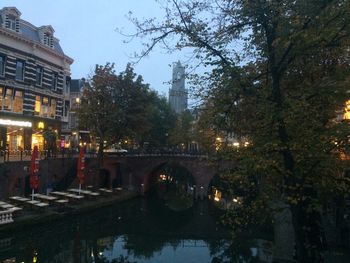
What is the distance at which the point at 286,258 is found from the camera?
21391 millimetres

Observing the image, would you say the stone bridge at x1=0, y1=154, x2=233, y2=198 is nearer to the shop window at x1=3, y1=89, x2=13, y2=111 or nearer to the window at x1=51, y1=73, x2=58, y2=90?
the shop window at x1=3, y1=89, x2=13, y2=111

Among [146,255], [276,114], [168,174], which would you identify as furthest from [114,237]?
[168,174]

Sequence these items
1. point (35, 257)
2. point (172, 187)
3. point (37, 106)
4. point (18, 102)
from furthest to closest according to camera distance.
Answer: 1. point (172, 187)
2. point (37, 106)
3. point (18, 102)
4. point (35, 257)

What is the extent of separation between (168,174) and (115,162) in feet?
70.8

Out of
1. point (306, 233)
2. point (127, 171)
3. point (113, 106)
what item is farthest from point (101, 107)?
point (306, 233)

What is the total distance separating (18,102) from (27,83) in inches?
106

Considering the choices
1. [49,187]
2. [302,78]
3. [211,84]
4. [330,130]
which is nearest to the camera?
[330,130]

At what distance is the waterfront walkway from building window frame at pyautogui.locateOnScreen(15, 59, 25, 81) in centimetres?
1673

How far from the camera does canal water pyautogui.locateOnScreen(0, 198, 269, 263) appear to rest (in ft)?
83.1

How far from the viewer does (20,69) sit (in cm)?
4653

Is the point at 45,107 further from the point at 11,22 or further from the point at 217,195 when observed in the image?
the point at 217,195

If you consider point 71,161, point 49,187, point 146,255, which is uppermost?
point 71,161

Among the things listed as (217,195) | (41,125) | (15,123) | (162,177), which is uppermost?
(41,125)

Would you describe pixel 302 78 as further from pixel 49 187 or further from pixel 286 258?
pixel 49 187
